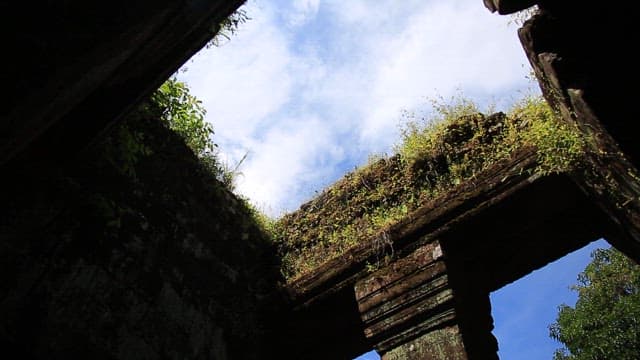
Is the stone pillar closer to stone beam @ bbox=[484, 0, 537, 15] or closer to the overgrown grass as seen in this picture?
the overgrown grass

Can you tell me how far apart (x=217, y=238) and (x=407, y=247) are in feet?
5.51

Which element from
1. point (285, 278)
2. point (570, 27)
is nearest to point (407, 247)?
point (285, 278)

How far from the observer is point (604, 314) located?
1345cm

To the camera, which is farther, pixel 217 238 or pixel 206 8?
pixel 217 238

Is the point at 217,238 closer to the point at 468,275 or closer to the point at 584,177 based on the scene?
the point at 468,275

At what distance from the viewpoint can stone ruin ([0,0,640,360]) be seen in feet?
6.38

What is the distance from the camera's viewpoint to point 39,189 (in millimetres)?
3033

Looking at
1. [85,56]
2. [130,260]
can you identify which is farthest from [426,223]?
[85,56]

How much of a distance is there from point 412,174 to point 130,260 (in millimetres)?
2489

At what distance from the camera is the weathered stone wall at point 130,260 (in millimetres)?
2875

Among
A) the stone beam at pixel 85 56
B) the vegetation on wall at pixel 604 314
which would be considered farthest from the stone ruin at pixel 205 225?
the vegetation on wall at pixel 604 314

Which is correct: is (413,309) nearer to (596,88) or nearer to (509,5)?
(596,88)

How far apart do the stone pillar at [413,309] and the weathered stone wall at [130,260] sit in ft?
3.55

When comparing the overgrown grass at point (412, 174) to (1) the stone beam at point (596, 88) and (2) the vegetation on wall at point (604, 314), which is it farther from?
(2) the vegetation on wall at point (604, 314)
